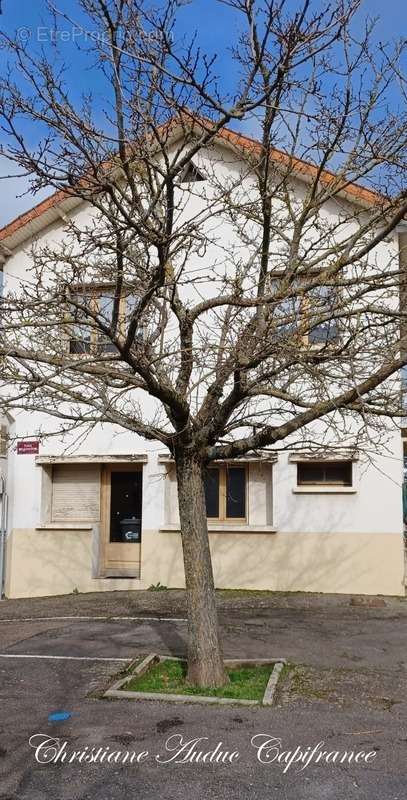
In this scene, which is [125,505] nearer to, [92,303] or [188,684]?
[92,303]

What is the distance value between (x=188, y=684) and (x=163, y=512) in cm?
657

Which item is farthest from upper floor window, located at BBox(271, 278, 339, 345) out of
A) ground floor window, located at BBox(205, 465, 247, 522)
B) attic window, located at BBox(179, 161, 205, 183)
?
ground floor window, located at BBox(205, 465, 247, 522)

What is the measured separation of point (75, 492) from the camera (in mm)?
14078

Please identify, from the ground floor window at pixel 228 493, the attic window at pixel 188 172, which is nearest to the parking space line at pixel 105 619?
the ground floor window at pixel 228 493

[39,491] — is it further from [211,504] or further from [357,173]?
[357,173]

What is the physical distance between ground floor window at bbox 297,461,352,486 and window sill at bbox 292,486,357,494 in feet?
0.64

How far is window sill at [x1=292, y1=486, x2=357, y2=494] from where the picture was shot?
41.6 ft

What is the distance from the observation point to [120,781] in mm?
4762

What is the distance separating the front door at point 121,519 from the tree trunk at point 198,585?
6977 millimetres

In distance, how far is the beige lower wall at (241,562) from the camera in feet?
41.0

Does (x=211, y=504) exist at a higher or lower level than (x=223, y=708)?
higher

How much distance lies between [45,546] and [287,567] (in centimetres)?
433

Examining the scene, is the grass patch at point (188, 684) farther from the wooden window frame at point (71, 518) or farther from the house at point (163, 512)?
the wooden window frame at point (71, 518)

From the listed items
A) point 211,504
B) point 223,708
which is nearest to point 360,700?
point 223,708
